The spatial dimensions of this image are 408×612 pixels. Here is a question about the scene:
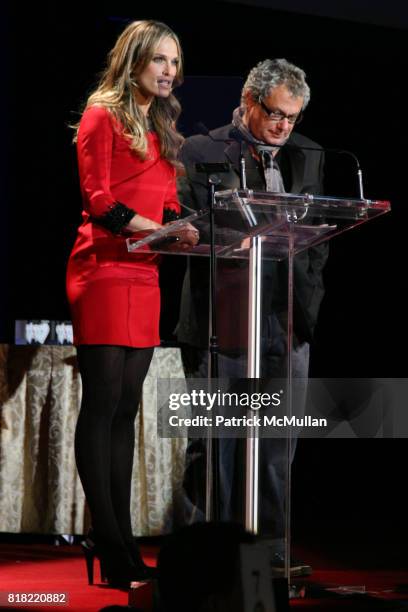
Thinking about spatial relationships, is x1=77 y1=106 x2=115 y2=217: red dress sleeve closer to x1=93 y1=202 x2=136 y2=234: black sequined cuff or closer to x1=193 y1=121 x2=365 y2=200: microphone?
x1=93 y1=202 x2=136 y2=234: black sequined cuff

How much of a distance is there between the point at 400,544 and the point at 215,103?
6.55 ft

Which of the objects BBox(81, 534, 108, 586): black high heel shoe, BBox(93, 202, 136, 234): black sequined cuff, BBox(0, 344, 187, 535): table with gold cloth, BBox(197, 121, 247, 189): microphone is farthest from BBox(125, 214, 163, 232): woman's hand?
BBox(0, 344, 187, 535): table with gold cloth

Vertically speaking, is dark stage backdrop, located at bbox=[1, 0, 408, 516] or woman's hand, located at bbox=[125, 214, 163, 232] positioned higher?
dark stage backdrop, located at bbox=[1, 0, 408, 516]

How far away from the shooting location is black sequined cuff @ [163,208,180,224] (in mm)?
2670

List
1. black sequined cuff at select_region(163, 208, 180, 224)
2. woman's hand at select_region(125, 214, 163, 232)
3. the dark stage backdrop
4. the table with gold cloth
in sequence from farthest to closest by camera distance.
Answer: the dark stage backdrop < the table with gold cloth < black sequined cuff at select_region(163, 208, 180, 224) < woman's hand at select_region(125, 214, 163, 232)

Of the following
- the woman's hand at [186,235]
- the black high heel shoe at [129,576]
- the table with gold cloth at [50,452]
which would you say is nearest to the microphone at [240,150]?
the woman's hand at [186,235]

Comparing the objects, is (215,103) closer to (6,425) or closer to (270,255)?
(270,255)

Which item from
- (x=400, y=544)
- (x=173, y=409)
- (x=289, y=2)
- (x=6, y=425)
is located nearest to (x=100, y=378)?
(x=173, y=409)

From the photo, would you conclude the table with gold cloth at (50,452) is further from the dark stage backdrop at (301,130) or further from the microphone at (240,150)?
the microphone at (240,150)

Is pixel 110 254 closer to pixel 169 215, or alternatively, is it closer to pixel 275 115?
pixel 169 215

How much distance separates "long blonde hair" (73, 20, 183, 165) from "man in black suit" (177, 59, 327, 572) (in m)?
0.17

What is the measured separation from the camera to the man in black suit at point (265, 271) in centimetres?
230

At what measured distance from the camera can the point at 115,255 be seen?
2582 millimetres

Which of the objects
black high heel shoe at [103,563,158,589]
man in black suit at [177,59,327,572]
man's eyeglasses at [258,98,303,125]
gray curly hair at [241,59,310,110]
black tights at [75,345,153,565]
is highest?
gray curly hair at [241,59,310,110]
